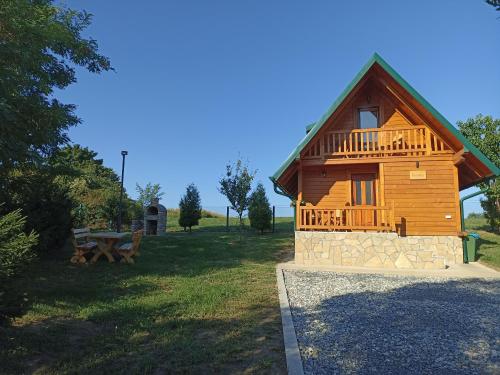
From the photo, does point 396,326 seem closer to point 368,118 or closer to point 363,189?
point 363,189

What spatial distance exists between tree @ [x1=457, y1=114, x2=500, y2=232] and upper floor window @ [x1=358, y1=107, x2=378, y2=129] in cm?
1067

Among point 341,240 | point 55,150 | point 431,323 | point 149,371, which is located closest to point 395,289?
point 431,323

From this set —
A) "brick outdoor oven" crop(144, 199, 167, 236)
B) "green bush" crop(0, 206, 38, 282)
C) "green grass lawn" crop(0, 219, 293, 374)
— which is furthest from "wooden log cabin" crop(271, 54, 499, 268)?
"brick outdoor oven" crop(144, 199, 167, 236)

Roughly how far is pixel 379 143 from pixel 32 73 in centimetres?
1101

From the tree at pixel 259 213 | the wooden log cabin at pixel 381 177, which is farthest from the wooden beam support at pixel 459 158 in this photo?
the tree at pixel 259 213

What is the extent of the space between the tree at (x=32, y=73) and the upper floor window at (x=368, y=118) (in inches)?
386

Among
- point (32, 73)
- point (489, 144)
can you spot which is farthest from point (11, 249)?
point (489, 144)

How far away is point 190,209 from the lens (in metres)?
21.5

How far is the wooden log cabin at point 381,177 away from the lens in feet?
37.0

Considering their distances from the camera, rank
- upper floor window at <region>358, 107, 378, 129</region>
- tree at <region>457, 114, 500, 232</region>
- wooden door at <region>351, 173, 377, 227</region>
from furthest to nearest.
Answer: tree at <region>457, 114, 500, 232</region> < wooden door at <region>351, 173, 377, 227</region> < upper floor window at <region>358, 107, 378, 129</region>

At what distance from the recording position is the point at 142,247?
1314 cm

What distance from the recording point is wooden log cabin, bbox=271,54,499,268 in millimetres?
11266

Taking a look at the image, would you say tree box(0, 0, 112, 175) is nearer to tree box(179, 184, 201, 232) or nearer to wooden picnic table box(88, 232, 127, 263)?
wooden picnic table box(88, 232, 127, 263)

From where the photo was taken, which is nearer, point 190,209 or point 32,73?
point 32,73
